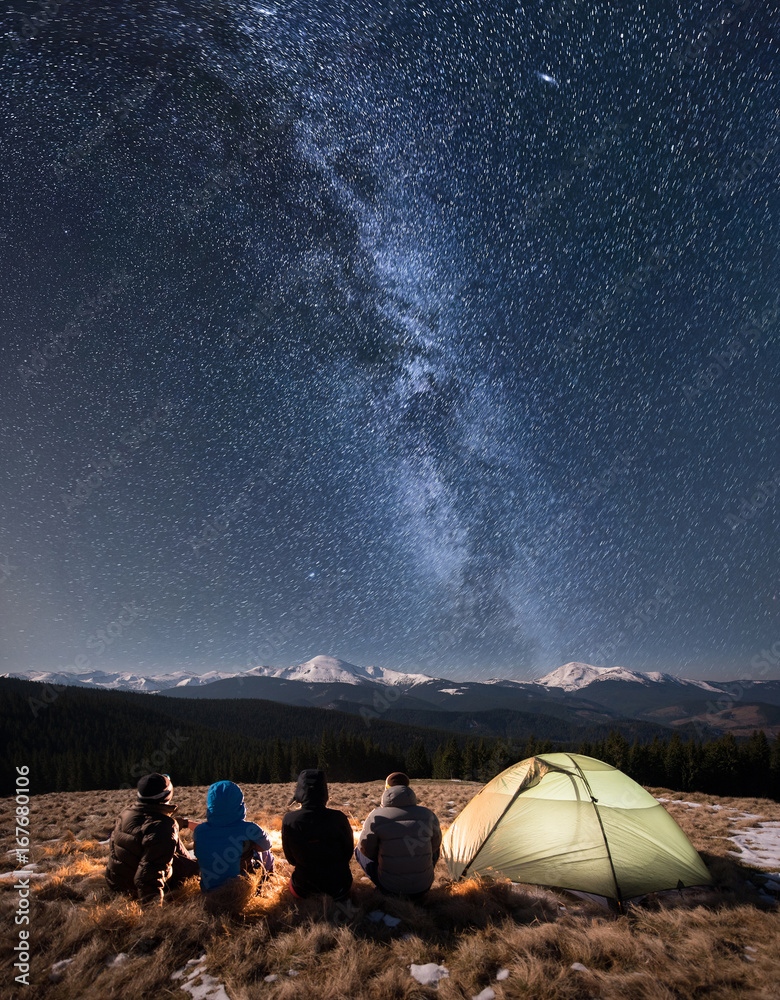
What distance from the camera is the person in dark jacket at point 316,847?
6.30 meters

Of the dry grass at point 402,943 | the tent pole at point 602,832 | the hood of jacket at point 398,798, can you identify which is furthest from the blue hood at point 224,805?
the tent pole at point 602,832

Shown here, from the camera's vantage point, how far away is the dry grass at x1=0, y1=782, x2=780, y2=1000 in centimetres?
459

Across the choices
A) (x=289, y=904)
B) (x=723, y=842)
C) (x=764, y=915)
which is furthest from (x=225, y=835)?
(x=723, y=842)

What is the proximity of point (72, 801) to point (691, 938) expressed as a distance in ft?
74.6

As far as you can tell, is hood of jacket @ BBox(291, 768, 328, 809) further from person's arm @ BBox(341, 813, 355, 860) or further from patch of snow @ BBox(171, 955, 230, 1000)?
patch of snow @ BBox(171, 955, 230, 1000)

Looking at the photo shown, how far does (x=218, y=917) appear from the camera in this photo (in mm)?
5902

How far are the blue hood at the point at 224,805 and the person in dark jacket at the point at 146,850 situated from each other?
0.57 m

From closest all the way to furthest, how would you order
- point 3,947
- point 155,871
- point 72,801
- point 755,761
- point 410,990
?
1. point 410,990
2. point 3,947
3. point 155,871
4. point 72,801
5. point 755,761

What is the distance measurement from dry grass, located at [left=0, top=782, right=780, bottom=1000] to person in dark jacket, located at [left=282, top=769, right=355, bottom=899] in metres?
0.26

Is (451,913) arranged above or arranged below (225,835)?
below

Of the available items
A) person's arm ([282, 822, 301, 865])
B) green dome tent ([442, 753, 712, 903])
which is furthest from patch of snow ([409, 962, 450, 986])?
green dome tent ([442, 753, 712, 903])

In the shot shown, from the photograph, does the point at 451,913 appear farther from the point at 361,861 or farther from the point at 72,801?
the point at 72,801

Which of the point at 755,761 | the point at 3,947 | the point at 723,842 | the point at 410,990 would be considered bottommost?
the point at 755,761

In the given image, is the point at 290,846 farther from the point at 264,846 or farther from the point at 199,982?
the point at 199,982
